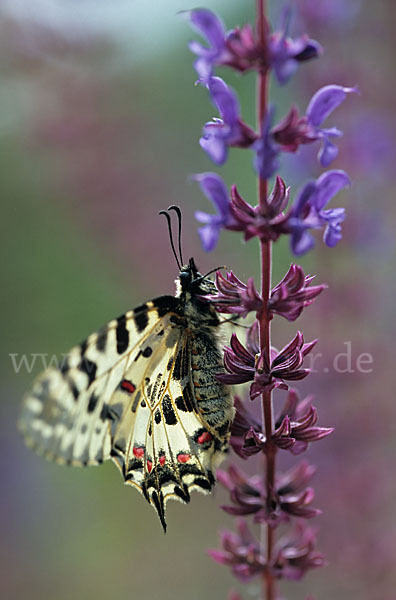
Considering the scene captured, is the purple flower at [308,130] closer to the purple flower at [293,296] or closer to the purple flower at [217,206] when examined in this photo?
the purple flower at [217,206]

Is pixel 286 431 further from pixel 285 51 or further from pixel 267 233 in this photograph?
pixel 285 51

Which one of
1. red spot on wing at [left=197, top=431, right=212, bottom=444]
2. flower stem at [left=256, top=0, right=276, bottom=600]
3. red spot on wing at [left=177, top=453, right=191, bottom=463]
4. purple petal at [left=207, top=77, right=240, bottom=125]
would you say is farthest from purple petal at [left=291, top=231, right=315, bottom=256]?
red spot on wing at [left=177, top=453, right=191, bottom=463]

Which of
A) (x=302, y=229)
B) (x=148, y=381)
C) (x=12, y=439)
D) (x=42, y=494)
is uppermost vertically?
(x=302, y=229)

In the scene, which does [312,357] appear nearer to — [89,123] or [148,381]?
[148,381]

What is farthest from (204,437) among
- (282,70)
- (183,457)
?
(282,70)

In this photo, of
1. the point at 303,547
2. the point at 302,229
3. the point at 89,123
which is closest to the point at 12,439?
the point at 89,123

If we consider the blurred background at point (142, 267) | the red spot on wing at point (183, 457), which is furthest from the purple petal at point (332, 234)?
the blurred background at point (142, 267)
